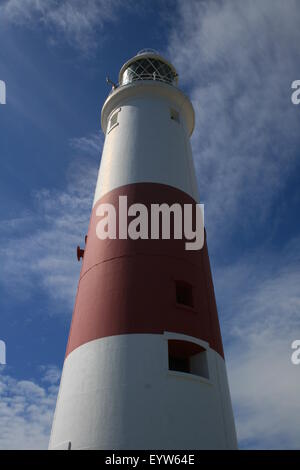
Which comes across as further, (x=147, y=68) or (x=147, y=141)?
(x=147, y=68)

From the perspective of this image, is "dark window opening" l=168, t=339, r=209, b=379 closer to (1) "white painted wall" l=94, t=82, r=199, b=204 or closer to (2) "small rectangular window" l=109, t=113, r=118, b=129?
(1) "white painted wall" l=94, t=82, r=199, b=204

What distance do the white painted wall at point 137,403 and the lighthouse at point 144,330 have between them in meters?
0.02

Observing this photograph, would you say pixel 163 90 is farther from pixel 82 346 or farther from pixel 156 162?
pixel 82 346

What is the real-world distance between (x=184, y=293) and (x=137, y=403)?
3283mm

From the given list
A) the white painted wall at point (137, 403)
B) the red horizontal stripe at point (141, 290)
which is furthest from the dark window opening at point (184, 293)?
the white painted wall at point (137, 403)

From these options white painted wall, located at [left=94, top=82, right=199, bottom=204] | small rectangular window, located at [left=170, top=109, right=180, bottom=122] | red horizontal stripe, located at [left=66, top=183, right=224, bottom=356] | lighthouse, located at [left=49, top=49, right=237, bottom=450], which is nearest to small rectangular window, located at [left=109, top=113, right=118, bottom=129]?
white painted wall, located at [left=94, top=82, right=199, bottom=204]

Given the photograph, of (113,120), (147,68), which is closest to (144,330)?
(113,120)

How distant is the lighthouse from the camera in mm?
7594

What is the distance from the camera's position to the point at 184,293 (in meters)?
10.1

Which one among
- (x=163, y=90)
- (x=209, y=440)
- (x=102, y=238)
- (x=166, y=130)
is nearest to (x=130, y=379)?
(x=209, y=440)

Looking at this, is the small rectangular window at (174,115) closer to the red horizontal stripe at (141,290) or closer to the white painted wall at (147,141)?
the white painted wall at (147,141)

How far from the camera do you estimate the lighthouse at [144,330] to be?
24.9 ft

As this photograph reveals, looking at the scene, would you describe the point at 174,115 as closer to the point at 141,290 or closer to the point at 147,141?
the point at 147,141

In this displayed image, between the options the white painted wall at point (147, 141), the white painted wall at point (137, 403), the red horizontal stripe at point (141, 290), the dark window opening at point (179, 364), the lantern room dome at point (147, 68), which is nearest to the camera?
the white painted wall at point (137, 403)
